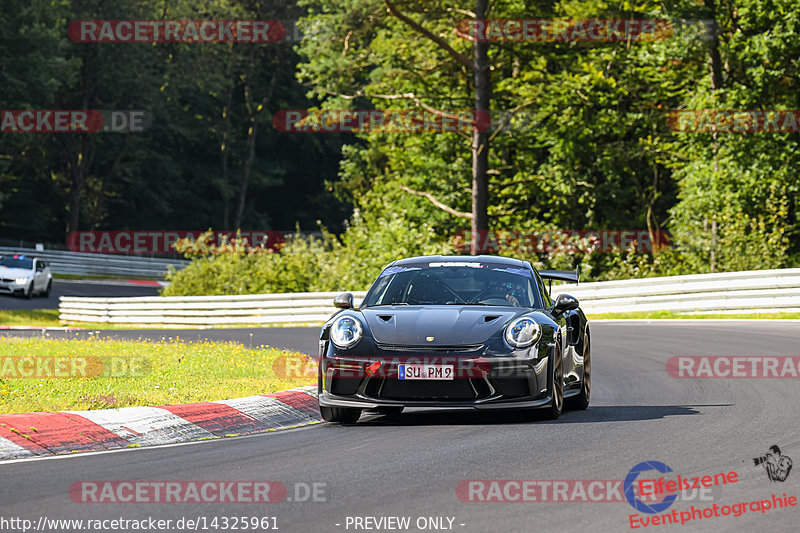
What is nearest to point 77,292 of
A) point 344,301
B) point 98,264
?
point 98,264

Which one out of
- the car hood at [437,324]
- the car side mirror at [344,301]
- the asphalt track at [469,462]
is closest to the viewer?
the asphalt track at [469,462]

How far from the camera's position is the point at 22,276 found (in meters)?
42.7

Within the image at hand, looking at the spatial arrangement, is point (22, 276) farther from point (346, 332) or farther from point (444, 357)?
point (444, 357)

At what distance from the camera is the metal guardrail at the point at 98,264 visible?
204 ft

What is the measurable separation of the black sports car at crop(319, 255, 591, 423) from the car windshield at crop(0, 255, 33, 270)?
35130mm

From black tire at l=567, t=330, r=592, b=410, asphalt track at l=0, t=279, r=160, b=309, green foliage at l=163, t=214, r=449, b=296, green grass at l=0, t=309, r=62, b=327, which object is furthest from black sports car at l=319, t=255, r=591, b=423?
asphalt track at l=0, t=279, r=160, b=309

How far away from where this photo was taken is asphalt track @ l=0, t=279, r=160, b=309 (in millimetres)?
41438

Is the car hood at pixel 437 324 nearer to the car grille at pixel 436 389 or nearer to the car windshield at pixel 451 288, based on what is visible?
the car grille at pixel 436 389

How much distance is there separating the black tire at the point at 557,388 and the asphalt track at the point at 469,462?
0.37ft

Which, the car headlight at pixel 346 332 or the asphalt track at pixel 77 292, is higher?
the car headlight at pixel 346 332

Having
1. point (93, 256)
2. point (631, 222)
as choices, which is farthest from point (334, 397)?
point (93, 256)

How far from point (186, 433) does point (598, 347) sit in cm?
1008

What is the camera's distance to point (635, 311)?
26.5 meters

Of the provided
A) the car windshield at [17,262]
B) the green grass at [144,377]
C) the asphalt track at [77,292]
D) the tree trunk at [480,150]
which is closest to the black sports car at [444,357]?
the green grass at [144,377]
